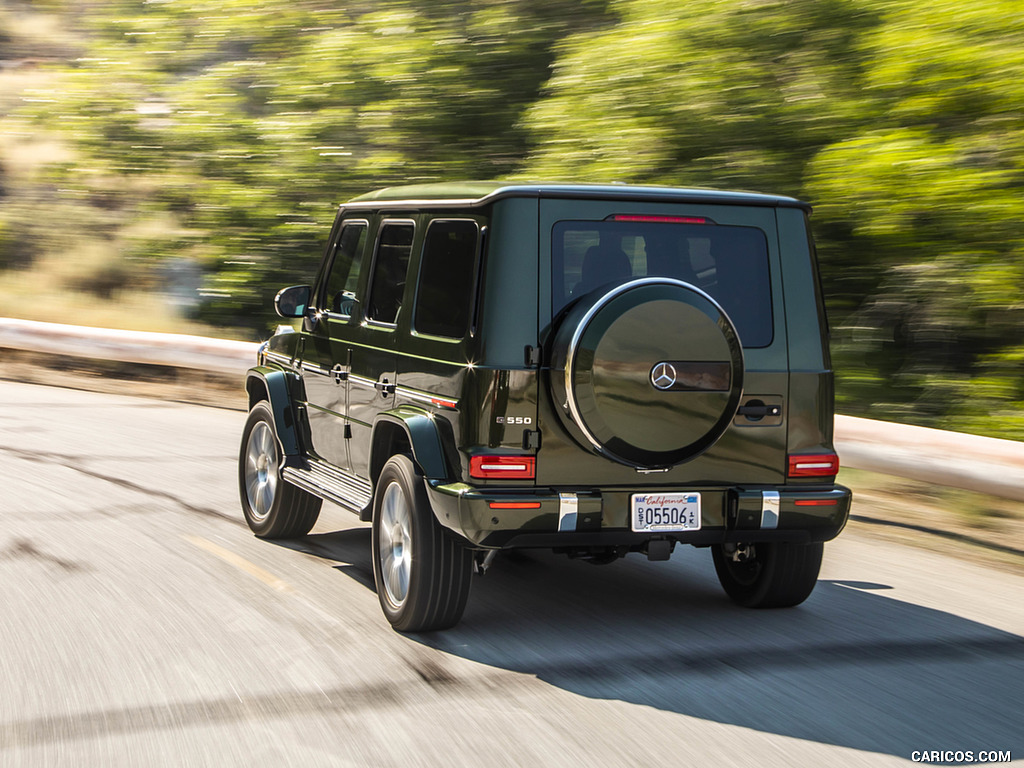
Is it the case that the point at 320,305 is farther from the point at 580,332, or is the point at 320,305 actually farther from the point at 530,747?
the point at 530,747

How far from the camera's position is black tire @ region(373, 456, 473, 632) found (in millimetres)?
5230

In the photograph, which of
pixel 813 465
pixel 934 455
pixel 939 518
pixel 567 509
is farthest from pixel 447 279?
pixel 939 518

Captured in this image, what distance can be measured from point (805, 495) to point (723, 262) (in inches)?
42.4

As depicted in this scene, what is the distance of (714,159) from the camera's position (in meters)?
11.4

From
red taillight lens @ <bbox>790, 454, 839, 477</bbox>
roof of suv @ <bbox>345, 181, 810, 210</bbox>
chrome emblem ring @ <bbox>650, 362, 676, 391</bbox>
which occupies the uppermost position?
roof of suv @ <bbox>345, 181, 810, 210</bbox>

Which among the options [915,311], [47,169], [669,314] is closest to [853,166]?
[915,311]

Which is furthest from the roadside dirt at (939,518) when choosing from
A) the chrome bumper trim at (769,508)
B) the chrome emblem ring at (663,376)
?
the chrome emblem ring at (663,376)

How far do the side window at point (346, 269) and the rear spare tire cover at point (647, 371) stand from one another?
6.44ft

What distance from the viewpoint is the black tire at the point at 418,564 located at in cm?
523

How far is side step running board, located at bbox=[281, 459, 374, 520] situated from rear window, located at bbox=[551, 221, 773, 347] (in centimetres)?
155

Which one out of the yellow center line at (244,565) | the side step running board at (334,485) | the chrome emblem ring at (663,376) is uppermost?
the chrome emblem ring at (663,376)

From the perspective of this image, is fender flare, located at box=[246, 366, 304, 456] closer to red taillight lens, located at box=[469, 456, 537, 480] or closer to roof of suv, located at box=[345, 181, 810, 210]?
roof of suv, located at box=[345, 181, 810, 210]

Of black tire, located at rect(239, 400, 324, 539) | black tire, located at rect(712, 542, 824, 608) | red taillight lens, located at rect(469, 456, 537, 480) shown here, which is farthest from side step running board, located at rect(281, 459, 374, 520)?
black tire, located at rect(712, 542, 824, 608)

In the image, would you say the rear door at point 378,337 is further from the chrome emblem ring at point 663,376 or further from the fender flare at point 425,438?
the chrome emblem ring at point 663,376
